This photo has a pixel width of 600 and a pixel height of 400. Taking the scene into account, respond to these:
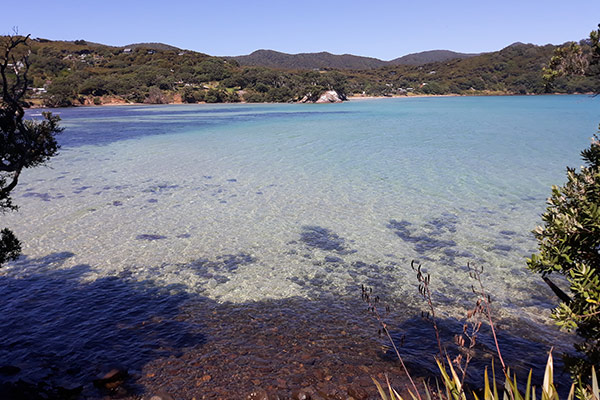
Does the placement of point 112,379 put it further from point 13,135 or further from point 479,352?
point 479,352

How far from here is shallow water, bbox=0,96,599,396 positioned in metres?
9.79

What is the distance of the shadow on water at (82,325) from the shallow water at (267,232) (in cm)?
6

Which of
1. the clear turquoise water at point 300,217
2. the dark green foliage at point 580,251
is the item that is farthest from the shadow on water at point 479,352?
the dark green foliage at point 580,251

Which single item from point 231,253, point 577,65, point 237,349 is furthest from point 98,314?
point 577,65

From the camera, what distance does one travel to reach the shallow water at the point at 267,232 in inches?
385

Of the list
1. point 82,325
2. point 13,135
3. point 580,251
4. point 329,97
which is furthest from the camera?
point 329,97

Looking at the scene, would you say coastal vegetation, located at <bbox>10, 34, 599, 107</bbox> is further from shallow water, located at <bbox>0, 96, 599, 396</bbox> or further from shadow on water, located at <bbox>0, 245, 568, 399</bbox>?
shadow on water, located at <bbox>0, 245, 568, 399</bbox>

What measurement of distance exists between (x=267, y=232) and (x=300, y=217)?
2.18 metres

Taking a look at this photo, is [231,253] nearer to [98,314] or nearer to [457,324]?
→ [98,314]

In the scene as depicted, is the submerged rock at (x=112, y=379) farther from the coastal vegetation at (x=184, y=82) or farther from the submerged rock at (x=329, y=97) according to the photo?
the submerged rock at (x=329, y=97)

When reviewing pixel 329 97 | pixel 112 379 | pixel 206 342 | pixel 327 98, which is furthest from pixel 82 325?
pixel 329 97

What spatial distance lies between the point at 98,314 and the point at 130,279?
213cm

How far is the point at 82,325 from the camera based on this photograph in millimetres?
8742

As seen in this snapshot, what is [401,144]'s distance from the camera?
37.0 metres
